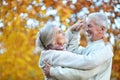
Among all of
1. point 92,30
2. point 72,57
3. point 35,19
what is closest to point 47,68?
point 72,57

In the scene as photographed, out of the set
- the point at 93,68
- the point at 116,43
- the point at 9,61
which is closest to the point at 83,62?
the point at 93,68

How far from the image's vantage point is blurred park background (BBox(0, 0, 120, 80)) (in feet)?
15.3

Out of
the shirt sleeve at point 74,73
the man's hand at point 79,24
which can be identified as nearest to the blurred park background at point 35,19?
the man's hand at point 79,24

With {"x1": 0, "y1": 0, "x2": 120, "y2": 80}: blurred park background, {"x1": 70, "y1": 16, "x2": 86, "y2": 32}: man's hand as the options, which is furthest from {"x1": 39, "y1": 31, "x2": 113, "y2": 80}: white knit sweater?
{"x1": 0, "y1": 0, "x2": 120, "y2": 80}: blurred park background

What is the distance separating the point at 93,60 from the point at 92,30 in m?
0.17

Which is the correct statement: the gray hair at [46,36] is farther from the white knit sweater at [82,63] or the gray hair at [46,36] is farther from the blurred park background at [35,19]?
the blurred park background at [35,19]

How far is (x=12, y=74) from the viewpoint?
5156 mm

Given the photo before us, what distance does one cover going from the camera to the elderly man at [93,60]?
1.96 m

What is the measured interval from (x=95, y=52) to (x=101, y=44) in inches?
2.4

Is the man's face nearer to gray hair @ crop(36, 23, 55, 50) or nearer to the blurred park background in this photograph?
gray hair @ crop(36, 23, 55, 50)

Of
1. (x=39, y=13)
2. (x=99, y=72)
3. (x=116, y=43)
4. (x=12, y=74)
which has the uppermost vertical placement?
(x=99, y=72)

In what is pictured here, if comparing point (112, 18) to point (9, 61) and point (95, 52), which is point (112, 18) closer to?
point (9, 61)

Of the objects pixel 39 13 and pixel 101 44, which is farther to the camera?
pixel 39 13

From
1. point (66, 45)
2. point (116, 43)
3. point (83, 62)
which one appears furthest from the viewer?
point (116, 43)
